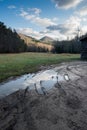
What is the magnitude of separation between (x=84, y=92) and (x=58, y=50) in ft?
204

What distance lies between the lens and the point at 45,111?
5516 millimetres

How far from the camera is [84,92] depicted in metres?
7.79

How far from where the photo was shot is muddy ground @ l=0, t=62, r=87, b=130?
4.59 m

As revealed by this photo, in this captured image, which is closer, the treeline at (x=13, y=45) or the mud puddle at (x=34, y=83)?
the mud puddle at (x=34, y=83)

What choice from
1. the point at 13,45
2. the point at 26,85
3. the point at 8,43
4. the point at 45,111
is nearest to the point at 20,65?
the point at 26,85

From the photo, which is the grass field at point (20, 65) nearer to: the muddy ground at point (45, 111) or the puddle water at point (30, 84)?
the puddle water at point (30, 84)

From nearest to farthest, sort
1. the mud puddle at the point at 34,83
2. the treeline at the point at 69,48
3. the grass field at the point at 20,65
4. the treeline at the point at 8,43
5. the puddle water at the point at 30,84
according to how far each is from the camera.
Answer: the puddle water at the point at 30,84 < the mud puddle at the point at 34,83 < the grass field at the point at 20,65 < the treeline at the point at 8,43 < the treeline at the point at 69,48

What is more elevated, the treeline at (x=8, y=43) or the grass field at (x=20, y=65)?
the treeline at (x=8, y=43)

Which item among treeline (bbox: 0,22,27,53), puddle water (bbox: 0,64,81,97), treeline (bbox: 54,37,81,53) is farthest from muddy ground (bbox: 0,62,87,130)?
treeline (bbox: 54,37,81,53)

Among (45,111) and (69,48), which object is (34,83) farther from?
(69,48)

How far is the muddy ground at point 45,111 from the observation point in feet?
15.1

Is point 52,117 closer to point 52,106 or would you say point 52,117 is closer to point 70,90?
point 52,106

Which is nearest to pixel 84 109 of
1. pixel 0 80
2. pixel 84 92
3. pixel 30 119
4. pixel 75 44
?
pixel 30 119

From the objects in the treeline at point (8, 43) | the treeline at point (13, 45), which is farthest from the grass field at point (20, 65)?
the treeline at point (13, 45)
